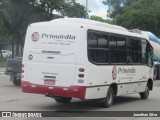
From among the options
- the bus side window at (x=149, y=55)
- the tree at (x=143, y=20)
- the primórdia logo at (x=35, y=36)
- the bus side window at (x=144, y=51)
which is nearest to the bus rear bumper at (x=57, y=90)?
the primórdia logo at (x=35, y=36)

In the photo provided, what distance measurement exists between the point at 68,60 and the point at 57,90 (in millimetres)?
993

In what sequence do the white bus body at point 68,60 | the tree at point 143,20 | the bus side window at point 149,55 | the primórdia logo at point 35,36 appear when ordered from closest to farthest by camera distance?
the white bus body at point 68,60 → the primórdia logo at point 35,36 → the bus side window at point 149,55 → the tree at point 143,20

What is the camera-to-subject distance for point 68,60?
1390 cm

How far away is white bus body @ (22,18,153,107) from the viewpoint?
13805 millimetres

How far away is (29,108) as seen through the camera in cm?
1423

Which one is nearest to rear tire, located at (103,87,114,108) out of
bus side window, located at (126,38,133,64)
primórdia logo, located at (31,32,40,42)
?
bus side window, located at (126,38,133,64)

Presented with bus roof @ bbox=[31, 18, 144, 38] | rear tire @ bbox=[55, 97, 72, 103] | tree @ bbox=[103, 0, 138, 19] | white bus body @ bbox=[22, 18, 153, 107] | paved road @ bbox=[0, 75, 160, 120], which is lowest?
paved road @ bbox=[0, 75, 160, 120]

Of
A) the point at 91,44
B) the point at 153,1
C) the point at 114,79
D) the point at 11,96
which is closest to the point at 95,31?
the point at 91,44

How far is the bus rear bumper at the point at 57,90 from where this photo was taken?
13.7 m

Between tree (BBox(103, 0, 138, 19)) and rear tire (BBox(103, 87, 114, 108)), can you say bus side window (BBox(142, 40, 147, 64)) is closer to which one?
rear tire (BBox(103, 87, 114, 108))

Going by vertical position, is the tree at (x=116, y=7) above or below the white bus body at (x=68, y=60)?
above

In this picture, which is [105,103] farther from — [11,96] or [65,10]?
[65,10]

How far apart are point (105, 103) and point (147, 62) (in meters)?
4.60

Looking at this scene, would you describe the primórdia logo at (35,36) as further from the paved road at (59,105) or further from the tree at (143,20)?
the tree at (143,20)
